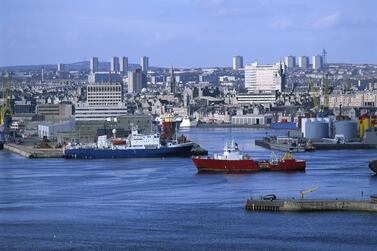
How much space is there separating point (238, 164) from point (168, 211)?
7660 millimetres

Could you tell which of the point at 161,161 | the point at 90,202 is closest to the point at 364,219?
the point at 90,202

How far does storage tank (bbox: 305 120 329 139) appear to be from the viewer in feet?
129

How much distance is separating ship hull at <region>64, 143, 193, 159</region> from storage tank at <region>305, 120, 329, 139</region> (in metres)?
8.72

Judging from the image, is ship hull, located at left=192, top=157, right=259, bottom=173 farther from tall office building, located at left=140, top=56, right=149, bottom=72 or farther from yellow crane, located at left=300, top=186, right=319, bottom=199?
tall office building, located at left=140, top=56, right=149, bottom=72

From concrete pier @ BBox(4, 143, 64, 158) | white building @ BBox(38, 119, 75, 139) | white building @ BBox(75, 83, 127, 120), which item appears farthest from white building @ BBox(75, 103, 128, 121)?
concrete pier @ BBox(4, 143, 64, 158)

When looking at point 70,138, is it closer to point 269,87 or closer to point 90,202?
point 90,202

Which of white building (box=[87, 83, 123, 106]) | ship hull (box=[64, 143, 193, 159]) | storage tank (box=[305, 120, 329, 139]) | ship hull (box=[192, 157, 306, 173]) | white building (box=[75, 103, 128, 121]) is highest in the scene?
white building (box=[87, 83, 123, 106])

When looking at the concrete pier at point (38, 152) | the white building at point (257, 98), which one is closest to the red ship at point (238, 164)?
the concrete pier at point (38, 152)

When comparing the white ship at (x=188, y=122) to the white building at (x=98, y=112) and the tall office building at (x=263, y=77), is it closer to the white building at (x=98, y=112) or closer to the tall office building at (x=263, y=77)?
the white building at (x=98, y=112)

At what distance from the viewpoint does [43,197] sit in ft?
66.3

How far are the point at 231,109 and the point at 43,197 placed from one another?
155ft

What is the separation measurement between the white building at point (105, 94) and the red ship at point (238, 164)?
78.0 ft

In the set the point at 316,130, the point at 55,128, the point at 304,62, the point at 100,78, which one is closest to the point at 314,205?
the point at 316,130

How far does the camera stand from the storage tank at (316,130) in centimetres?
3938
